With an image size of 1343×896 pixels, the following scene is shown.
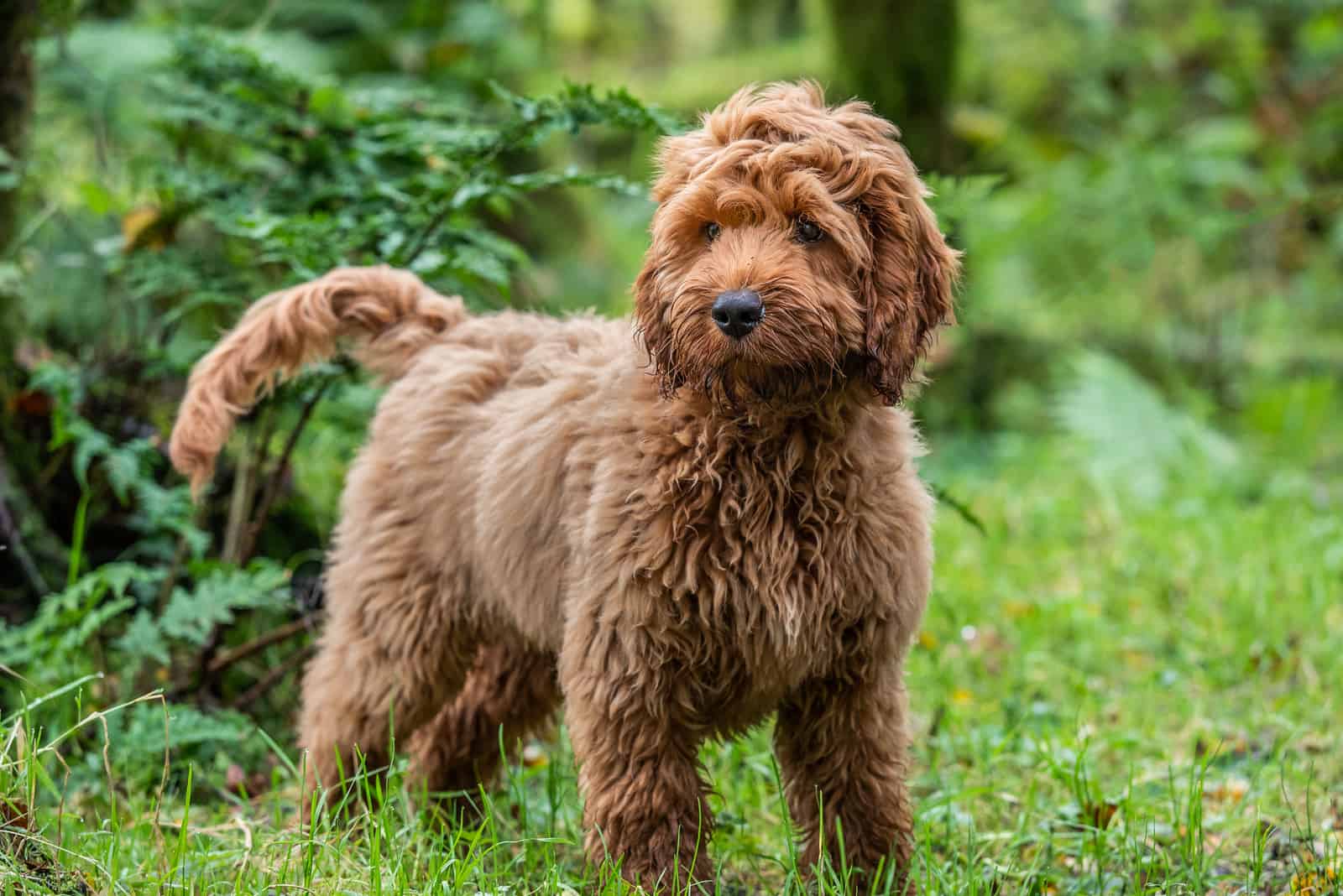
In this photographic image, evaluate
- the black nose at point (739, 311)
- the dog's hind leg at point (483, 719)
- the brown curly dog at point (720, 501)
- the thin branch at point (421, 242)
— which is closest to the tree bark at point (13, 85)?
the thin branch at point (421, 242)

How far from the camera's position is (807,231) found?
115 inches

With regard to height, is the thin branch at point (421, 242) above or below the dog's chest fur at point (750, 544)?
above

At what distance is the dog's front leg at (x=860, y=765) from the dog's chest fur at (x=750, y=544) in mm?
226

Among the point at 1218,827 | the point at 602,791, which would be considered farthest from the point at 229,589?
the point at 1218,827

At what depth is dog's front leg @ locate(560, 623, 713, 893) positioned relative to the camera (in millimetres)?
3119

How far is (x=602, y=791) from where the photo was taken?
3170 millimetres

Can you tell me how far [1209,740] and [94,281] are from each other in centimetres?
436

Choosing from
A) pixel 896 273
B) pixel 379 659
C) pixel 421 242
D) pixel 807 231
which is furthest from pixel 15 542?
pixel 896 273

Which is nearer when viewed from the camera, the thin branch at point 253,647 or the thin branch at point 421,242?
the thin branch at point 421,242

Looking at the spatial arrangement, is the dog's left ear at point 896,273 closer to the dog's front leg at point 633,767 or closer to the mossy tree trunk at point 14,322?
the dog's front leg at point 633,767

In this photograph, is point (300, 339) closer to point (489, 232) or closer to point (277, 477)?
point (277, 477)

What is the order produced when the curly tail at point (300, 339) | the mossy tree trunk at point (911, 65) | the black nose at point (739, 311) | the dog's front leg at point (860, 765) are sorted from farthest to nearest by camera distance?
1. the mossy tree trunk at point (911, 65)
2. the curly tail at point (300, 339)
3. the dog's front leg at point (860, 765)
4. the black nose at point (739, 311)

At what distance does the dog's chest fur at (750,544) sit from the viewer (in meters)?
3.04

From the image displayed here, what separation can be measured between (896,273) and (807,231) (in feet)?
0.72
